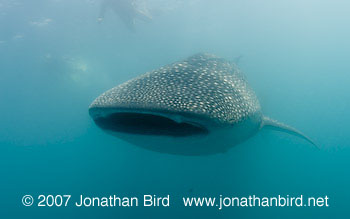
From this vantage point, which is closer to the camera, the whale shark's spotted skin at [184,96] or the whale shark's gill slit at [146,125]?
the whale shark's spotted skin at [184,96]

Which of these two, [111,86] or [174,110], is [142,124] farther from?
[111,86]

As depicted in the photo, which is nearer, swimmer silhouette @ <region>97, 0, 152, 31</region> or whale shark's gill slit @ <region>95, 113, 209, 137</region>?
whale shark's gill slit @ <region>95, 113, 209, 137</region>

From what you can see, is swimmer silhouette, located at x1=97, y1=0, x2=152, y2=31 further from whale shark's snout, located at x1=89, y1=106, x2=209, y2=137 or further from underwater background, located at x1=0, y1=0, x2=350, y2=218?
whale shark's snout, located at x1=89, y1=106, x2=209, y2=137

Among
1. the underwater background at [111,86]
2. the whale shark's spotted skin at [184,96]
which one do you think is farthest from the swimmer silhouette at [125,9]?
the whale shark's spotted skin at [184,96]

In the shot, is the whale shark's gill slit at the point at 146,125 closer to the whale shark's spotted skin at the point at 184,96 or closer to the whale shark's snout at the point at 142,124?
the whale shark's snout at the point at 142,124

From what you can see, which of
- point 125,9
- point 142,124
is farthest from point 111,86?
point 142,124

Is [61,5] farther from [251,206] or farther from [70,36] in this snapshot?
[251,206]

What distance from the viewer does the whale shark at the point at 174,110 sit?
8.75ft

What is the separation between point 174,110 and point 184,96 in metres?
0.39

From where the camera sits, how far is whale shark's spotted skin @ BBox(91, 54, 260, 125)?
2.67 metres

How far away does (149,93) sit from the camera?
2930 mm

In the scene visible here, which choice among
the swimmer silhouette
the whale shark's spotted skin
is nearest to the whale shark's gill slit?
the whale shark's spotted skin
